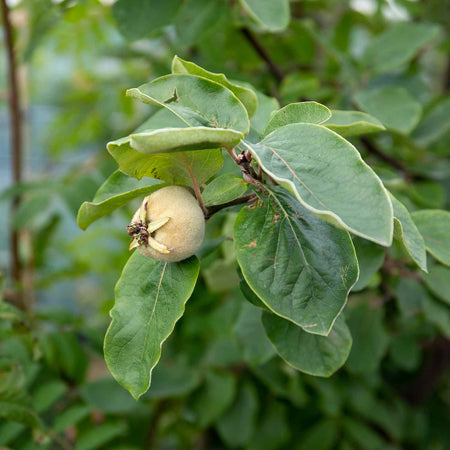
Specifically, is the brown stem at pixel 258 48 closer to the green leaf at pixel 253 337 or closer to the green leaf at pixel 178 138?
the green leaf at pixel 253 337

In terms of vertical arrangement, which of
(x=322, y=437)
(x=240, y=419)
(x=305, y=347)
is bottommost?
(x=322, y=437)

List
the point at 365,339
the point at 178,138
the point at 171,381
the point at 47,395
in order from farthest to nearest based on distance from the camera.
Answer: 1. the point at 171,381
2. the point at 365,339
3. the point at 47,395
4. the point at 178,138

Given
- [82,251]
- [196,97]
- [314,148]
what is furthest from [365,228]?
[82,251]

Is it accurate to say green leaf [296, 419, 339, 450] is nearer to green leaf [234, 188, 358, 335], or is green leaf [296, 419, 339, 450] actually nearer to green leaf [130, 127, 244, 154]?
green leaf [234, 188, 358, 335]

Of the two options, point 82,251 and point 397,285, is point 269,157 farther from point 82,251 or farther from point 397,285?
point 82,251

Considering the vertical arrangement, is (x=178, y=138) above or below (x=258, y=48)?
above

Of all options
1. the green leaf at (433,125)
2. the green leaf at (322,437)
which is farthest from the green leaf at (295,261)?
the green leaf at (322,437)

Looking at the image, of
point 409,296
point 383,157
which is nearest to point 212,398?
point 409,296

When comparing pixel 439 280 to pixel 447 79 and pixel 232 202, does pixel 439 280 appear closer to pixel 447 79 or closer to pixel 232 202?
pixel 232 202
